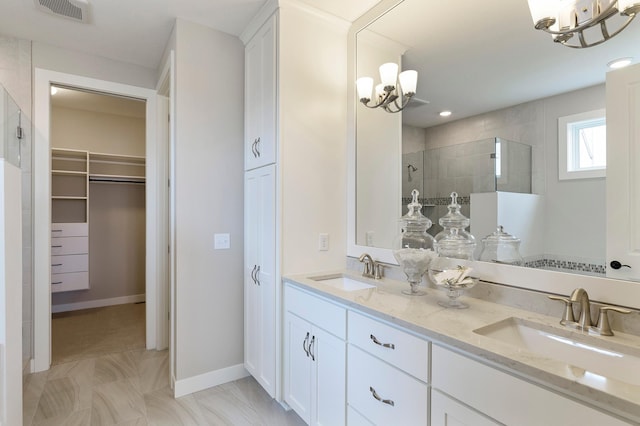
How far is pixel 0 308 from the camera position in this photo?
1.48 meters

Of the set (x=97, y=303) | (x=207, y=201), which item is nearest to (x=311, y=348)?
(x=207, y=201)

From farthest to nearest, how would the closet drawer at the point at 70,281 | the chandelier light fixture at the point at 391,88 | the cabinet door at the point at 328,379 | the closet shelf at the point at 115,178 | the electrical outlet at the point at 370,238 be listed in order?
the closet shelf at the point at 115,178 < the closet drawer at the point at 70,281 < the electrical outlet at the point at 370,238 < the chandelier light fixture at the point at 391,88 < the cabinet door at the point at 328,379

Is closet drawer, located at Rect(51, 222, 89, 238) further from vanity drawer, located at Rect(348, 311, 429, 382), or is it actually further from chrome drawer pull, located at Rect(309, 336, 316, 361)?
vanity drawer, located at Rect(348, 311, 429, 382)

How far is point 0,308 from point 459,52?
8.63ft

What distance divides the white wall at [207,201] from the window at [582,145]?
6.75ft

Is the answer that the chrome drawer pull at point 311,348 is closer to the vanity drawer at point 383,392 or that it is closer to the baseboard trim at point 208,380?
the vanity drawer at point 383,392

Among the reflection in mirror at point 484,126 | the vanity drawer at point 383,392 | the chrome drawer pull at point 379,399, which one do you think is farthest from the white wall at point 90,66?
the chrome drawer pull at point 379,399

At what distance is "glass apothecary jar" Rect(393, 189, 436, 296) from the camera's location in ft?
5.48

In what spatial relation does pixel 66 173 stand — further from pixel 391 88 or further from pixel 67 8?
pixel 391 88

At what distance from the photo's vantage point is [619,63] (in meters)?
→ 1.16

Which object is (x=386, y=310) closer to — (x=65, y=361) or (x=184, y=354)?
(x=184, y=354)

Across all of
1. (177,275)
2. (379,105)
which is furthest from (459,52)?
(177,275)

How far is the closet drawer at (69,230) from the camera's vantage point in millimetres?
3912

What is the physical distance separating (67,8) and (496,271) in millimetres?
3098
